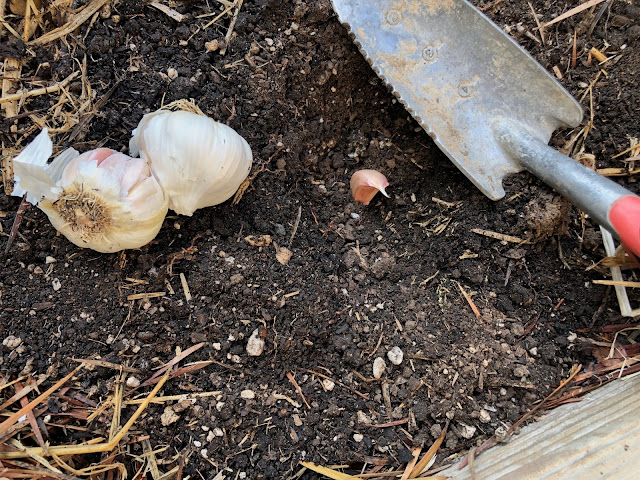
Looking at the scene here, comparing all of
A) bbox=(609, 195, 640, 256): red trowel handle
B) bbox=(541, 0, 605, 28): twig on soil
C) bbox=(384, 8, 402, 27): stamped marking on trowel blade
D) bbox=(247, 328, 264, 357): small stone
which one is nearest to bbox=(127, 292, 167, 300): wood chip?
bbox=(247, 328, 264, 357): small stone

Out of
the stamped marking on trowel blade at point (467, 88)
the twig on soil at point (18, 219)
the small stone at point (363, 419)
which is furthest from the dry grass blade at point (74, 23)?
the small stone at point (363, 419)

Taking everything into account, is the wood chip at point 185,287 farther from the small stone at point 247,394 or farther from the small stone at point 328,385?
the small stone at point 328,385

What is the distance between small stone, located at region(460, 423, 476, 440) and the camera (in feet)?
3.63

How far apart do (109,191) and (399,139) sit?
2.51 feet

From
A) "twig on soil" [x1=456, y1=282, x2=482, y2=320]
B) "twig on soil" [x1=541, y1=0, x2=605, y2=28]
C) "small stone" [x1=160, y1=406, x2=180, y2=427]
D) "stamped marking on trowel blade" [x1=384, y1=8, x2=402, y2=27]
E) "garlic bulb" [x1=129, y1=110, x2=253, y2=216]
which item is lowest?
"small stone" [x1=160, y1=406, x2=180, y2=427]

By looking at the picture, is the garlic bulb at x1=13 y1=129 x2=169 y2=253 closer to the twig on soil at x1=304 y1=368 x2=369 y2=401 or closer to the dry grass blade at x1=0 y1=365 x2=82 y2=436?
the dry grass blade at x1=0 y1=365 x2=82 y2=436

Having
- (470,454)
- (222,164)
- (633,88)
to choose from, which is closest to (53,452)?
(222,164)

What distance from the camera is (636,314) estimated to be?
1.17 m

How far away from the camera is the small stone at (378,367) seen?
115cm

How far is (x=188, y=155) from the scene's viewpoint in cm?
108

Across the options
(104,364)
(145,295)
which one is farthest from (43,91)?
(104,364)

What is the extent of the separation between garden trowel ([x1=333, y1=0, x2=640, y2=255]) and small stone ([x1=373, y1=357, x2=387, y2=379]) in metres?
0.50

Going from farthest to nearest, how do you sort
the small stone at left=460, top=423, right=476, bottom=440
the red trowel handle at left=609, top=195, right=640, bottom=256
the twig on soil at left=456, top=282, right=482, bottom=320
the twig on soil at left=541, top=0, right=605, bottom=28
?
the twig on soil at left=541, top=0, right=605, bottom=28 → the twig on soil at left=456, top=282, right=482, bottom=320 → the small stone at left=460, top=423, right=476, bottom=440 → the red trowel handle at left=609, top=195, right=640, bottom=256

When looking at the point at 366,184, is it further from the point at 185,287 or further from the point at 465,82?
the point at 185,287
